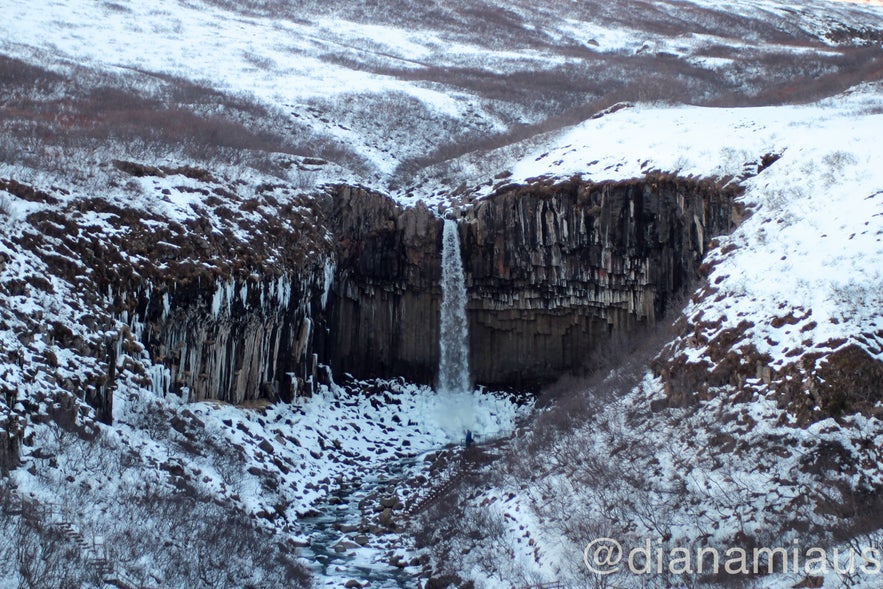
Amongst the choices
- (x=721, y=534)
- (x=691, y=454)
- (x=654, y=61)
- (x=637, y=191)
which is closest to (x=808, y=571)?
(x=721, y=534)

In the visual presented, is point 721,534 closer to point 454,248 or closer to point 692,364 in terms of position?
point 692,364

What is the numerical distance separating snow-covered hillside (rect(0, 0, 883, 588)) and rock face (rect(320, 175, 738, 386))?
0.23 meters

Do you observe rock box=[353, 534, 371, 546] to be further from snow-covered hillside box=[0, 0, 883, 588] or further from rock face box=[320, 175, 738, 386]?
rock face box=[320, 175, 738, 386]

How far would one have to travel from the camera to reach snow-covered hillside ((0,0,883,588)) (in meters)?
14.1

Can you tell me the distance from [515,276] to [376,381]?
5590 millimetres

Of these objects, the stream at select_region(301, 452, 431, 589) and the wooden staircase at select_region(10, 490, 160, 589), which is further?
the stream at select_region(301, 452, 431, 589)

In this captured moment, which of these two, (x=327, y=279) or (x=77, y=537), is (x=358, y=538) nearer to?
(x=77, y=537)

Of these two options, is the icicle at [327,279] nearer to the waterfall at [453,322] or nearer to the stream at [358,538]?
the waterfall at [453,322]

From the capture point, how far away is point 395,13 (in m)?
70.1

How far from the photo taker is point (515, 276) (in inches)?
1111

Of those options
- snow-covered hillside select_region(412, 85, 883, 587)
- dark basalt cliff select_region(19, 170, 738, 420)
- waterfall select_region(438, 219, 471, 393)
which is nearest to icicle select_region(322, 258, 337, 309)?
dark basalt cliff select_region(19, 170, 738, 420)

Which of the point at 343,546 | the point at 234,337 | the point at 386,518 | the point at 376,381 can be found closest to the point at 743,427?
the point at 386,518

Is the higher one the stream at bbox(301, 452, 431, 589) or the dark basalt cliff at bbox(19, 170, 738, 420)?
the dark basalt cliff at bbox(19, 170, 738, 420)

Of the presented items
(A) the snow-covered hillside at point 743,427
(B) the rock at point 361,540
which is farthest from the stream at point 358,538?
(A) the snow-covered hillside at point 743,427
